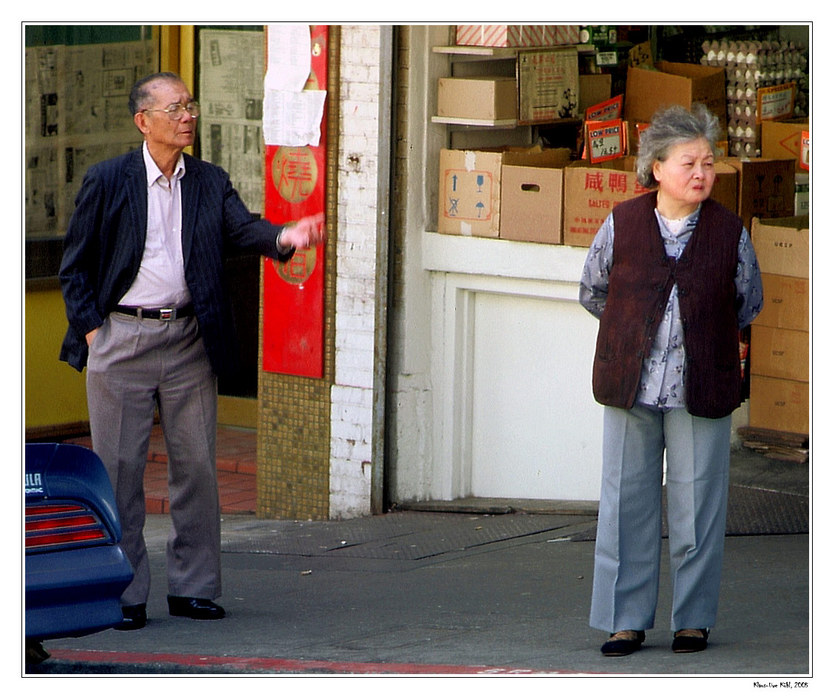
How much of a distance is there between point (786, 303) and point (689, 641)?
9.83 ft

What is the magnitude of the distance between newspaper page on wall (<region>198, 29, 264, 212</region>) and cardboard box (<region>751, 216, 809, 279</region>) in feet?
11.1

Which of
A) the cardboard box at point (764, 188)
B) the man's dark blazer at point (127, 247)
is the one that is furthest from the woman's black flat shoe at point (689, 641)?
the cardboard box at point (764, 188)

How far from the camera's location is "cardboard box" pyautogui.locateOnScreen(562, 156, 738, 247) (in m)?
7.35

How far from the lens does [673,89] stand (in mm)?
8312

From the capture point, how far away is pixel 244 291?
9844 mm

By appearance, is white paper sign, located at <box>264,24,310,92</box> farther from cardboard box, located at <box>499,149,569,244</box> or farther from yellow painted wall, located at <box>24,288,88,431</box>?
yellow painted wall, located at <box>24,288,88,431</box>

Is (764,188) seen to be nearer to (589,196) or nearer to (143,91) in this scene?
(589,196)

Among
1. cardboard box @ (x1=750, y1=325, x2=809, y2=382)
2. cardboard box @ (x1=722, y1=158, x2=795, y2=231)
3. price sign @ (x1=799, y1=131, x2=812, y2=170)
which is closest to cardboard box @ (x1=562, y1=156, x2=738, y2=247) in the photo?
cardboard box @ (x1=722, y1=158, x2=795, y2=231)

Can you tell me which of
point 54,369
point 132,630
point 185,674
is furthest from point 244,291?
point 185,674

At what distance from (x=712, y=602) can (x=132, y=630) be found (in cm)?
211

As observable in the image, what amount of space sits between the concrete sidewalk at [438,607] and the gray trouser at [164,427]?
229mm

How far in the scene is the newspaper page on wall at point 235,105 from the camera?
9578mm

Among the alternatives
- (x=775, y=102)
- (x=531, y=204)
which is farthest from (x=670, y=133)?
(x=775, y=102)

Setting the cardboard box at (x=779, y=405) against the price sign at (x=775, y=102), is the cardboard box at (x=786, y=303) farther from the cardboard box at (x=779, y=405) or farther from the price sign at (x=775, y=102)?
the price sign at (x=775, y=102)
